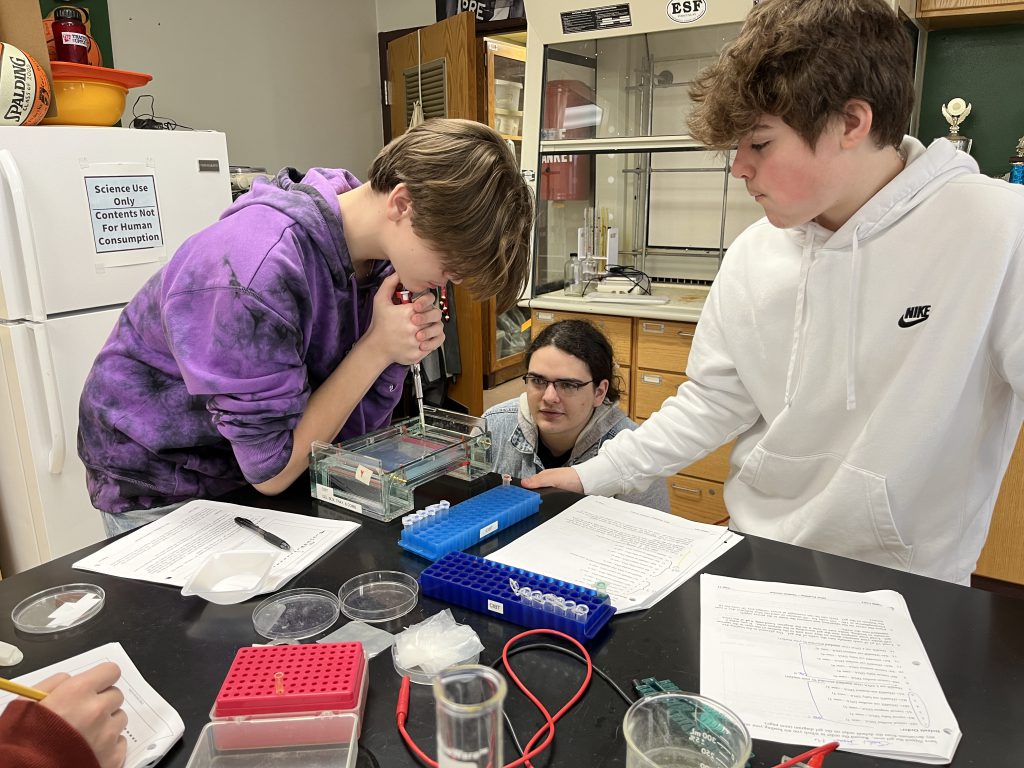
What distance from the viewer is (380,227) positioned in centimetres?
113

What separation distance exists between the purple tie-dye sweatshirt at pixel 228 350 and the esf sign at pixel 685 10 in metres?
1.99

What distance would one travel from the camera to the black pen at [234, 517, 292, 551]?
3.27 feet

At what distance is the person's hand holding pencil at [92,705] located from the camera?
61 cm

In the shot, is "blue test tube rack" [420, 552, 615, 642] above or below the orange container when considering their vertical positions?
below

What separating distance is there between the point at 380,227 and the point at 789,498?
81 centimetres

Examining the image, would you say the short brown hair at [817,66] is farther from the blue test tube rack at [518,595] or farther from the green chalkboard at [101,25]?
the green chalkboard at [101,25]

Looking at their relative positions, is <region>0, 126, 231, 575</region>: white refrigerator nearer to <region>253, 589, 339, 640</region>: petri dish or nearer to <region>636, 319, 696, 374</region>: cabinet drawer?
<region>253, 589, 339, 640</region>: petri dish

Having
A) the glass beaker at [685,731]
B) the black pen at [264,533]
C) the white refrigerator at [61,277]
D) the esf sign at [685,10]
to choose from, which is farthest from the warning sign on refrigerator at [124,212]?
the glass beaker at [685,731]

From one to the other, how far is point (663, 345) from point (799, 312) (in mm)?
1603

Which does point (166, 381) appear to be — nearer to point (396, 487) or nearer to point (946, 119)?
point (396, 487)

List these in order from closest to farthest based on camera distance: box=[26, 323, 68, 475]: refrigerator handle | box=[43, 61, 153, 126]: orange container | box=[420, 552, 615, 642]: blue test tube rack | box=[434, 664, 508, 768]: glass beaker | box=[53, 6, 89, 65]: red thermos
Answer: box=[434, 664, 508, 768]: glass beaker < box=[420, 552, 615, 642]: blue test tube rack < box=[26, 323, 68, 475]: refrigerator handle < box=[43, 61, 153, 126]: orange container < box=[53, 6, 89, 65]: red thermos

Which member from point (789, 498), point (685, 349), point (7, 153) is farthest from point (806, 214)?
point (7, 153)

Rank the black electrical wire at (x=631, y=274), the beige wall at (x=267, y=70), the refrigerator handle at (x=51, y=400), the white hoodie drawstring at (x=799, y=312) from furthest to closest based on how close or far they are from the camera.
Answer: the black electrical wire at (x=631, y=274)
the beige wall at (x=267, y=70)
the refrigerator handle at (x=51, y=400)
the white hoodie drawstring at (x=799, y=312)

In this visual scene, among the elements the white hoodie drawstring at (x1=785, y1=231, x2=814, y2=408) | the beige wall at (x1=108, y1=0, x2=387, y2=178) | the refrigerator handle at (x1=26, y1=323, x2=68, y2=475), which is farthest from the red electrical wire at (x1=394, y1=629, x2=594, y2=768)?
the beige wall at (x1=108, y1=0, x2=387, y2=178)
